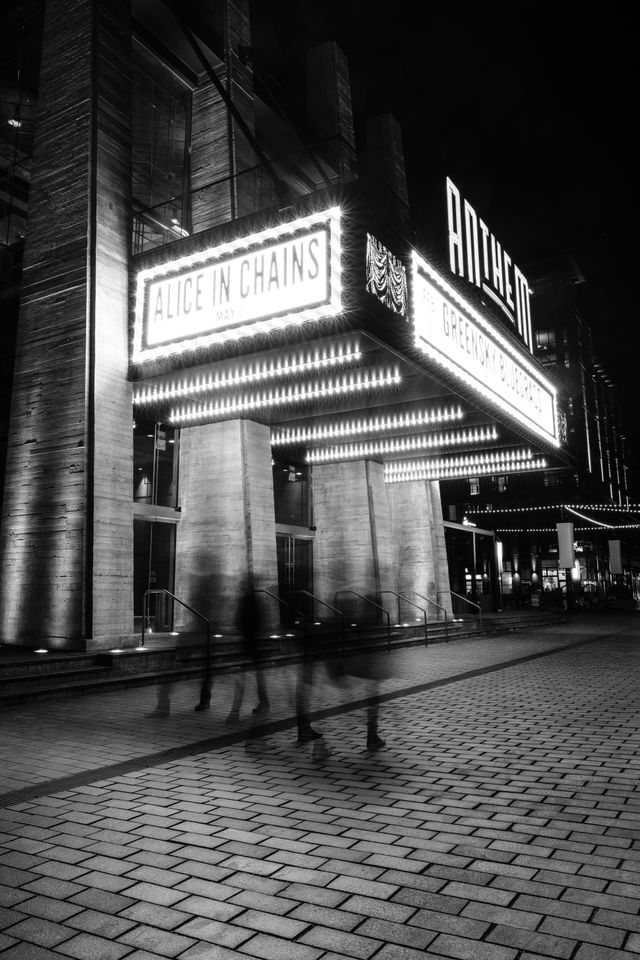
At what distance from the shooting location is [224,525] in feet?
51.8

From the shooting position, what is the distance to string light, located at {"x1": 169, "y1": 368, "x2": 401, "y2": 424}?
12.3 meters

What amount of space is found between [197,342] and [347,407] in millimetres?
4900

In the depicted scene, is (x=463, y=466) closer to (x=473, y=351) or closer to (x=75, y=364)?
(x=473, y=351)

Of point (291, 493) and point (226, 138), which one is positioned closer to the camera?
point (226, 138)

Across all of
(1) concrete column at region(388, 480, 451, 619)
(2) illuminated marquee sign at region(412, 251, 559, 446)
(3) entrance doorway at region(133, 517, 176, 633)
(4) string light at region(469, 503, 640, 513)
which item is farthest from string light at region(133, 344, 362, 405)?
(4) string light at region(469, 503, 640, 513)

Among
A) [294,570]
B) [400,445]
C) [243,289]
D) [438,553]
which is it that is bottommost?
[294,570]

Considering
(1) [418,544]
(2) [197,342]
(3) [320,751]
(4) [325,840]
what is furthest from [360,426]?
(4) [325,840]

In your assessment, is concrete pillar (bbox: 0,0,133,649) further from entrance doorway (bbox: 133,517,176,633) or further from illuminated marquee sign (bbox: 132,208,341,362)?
entrance doorway (bbox: 133,517,176,633)

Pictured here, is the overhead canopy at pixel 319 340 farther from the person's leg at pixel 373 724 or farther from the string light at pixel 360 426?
the person's leg at pixel 373 724

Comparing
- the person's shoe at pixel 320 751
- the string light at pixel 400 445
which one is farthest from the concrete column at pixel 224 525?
the person's shoe at pixel 320 751

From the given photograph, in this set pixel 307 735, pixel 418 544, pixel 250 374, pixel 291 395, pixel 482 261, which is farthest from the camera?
pixel 418 544

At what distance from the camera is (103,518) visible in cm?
1172

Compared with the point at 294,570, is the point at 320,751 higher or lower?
lower

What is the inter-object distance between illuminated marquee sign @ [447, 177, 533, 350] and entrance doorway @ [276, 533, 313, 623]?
30.4 ft
